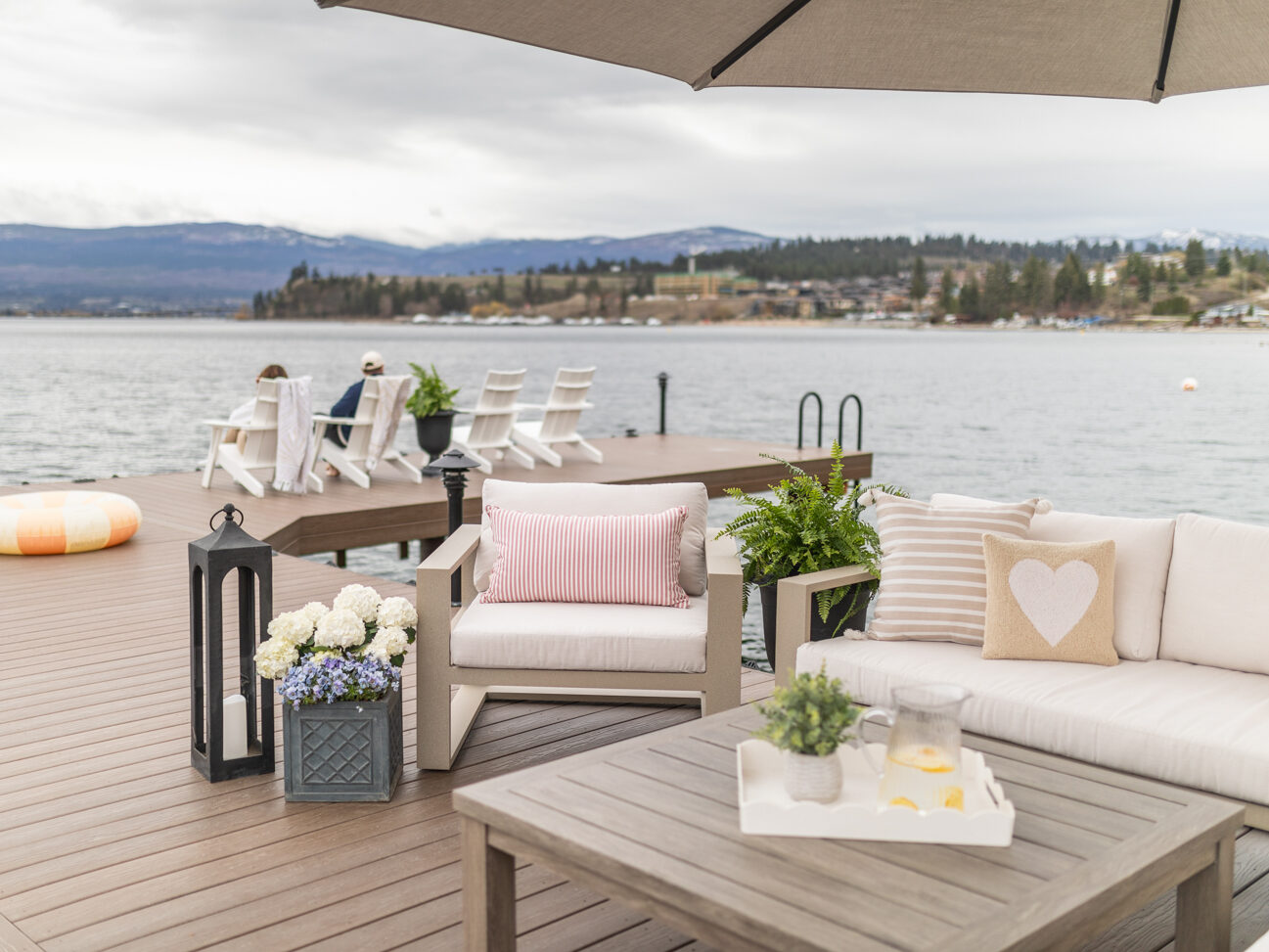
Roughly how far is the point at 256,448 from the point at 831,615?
5454 mm

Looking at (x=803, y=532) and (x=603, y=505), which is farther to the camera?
(x=803, y=532)

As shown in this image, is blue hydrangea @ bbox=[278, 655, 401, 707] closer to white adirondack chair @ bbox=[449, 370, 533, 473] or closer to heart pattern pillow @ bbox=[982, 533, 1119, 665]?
heart pattern pillow @ bbox=[982, 533, 1119, 665]

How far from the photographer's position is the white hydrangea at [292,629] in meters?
3.03

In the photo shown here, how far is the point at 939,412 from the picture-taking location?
3600 centimetres

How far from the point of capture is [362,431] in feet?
29.6

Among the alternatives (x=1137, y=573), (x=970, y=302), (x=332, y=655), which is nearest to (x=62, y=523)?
(x=332, y=655)

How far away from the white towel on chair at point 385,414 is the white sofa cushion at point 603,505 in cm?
502

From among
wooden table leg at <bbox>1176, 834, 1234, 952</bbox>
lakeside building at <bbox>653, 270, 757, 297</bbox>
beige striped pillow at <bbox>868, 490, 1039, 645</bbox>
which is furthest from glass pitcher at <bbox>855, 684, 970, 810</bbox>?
lakeside building at <bbox>653, 270, 757, 297</bbox>

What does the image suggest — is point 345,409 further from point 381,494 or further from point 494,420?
point 494,420

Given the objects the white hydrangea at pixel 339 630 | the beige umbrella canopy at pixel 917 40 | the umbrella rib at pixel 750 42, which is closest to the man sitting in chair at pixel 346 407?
the white hydrangea at pixel 339 630

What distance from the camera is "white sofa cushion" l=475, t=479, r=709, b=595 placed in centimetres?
382

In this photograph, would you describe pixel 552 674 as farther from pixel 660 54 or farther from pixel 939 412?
pixel 939 412

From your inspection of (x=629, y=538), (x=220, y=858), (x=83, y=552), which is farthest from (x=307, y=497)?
(x=220, y=858)

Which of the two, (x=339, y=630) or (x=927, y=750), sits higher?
(x=927, y=750)
